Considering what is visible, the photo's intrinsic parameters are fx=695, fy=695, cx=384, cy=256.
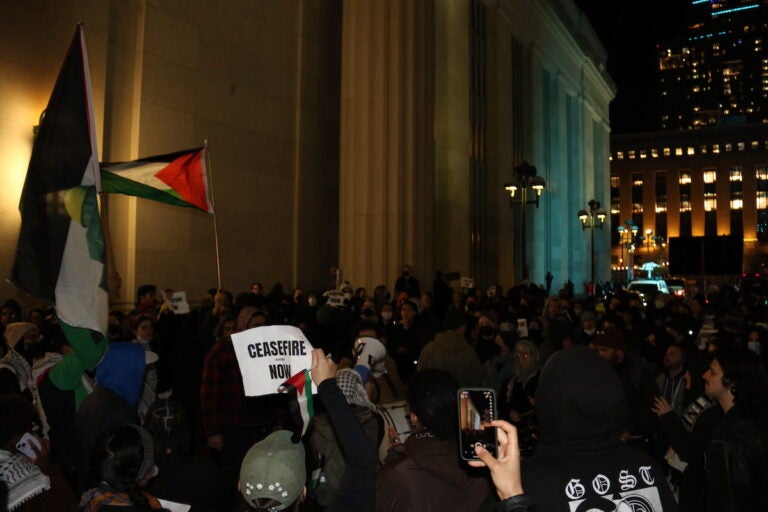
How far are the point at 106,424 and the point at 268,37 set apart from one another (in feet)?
50.2

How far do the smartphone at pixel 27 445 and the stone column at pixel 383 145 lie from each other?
48.7 ft

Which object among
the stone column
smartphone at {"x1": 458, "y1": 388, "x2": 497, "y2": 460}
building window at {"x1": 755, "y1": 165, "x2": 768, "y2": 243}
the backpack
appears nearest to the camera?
smartphone at {"x1": 458, "y1": 388, "x2": 497, "y2": 460}

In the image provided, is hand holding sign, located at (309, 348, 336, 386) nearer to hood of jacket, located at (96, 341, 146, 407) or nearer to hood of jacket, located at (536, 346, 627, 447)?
hood of jacket, located at (536, 346, 627, 447)

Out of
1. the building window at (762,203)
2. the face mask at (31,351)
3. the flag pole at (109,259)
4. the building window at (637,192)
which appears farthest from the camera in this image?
the building window at (637,192)

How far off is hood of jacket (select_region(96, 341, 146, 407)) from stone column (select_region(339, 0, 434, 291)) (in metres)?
13.2

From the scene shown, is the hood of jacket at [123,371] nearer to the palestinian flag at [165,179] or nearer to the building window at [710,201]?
the palestinian flag at [165,179]

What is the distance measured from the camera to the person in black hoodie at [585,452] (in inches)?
101

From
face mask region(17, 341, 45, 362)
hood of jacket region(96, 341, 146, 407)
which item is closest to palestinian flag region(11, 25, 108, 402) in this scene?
hood of jacket region(96, 341, 146, 407)

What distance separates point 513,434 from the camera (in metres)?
2.05

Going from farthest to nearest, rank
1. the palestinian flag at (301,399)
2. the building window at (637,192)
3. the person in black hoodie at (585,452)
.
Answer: the building window at (637,192) < the palestinian flag at (301,399) < the person in black hoodie at (585,452)

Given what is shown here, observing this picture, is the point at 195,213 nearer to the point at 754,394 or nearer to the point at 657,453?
the point at 657,453

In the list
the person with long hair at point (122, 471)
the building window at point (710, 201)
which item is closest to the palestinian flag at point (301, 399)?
the person with long hair at point (122, 471)

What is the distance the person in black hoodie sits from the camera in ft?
8.39

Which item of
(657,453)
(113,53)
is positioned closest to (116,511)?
(657,453)
